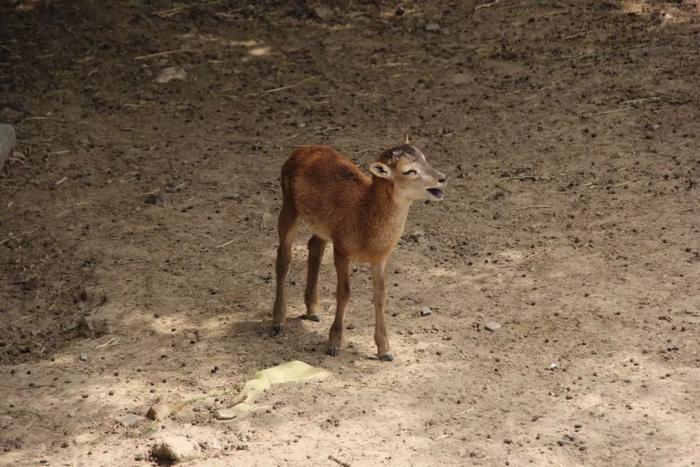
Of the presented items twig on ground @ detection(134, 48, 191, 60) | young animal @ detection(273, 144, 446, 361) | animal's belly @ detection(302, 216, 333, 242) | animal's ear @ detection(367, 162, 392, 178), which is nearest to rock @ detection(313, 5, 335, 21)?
twig on ground @ detection(134, 48, 191, 60)

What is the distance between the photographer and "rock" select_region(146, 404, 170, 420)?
6422 millimetres

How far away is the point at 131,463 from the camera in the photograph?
236 inches

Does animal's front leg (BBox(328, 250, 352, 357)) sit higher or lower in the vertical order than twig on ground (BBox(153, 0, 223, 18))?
lower

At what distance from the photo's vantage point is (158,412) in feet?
21.1

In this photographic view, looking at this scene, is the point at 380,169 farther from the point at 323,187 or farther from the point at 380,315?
the point at 380,315

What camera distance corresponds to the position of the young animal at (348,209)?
6.82 meters

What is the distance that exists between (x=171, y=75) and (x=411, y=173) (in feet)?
19.3

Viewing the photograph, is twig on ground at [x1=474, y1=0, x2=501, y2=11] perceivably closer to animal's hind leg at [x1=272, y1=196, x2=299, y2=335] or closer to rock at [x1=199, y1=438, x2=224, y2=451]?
animal's hind leg at [x1=272, y1=196, x2=299, y2=335]

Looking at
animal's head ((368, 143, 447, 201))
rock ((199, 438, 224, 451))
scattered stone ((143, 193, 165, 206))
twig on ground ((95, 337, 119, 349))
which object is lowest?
twig on ground ((95, 337, 119, 349))

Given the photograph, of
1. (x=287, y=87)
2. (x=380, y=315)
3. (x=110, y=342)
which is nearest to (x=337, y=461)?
(x=380, y=315)

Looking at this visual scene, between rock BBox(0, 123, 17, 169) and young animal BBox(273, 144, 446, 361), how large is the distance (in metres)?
4.06

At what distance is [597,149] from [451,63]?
2601 millimetres

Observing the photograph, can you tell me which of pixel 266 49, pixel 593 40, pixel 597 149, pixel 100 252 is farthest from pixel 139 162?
pixel 593 40

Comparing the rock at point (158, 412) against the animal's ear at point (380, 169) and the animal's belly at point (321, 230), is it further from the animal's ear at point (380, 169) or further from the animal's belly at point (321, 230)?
the animal's ear at point (380, 169)
